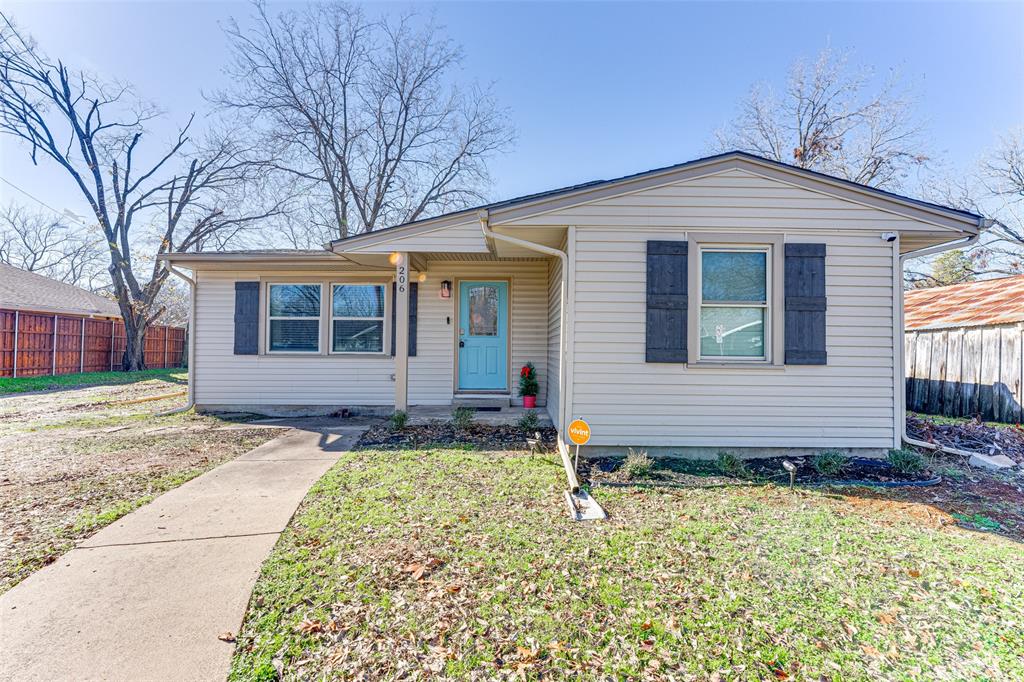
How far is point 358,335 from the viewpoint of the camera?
768cm

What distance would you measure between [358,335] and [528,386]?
3.14 meters

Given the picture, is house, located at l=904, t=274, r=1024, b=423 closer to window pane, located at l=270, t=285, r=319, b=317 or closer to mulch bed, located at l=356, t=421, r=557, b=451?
mulch bed, located at l=356, t=421, r=557, b=451

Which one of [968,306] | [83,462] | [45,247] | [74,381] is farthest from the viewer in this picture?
[45,247]

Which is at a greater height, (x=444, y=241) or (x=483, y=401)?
(x=444, y=241)

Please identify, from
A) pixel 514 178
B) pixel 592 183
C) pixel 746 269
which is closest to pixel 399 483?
pixel 592 183

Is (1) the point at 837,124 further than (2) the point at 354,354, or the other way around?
(1) the point at 837,124

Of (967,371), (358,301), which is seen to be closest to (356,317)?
(358,301)

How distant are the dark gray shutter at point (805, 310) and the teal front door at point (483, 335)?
4.19 m

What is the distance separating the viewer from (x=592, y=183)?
4.74 m

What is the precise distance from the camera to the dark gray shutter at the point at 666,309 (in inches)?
185

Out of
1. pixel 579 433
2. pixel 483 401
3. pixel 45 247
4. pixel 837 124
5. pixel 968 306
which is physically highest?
pixel 837 124

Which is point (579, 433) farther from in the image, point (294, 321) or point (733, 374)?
point (294, 321)

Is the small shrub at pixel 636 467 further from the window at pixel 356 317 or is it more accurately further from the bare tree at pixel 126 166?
the bare tree at pixel 126 166

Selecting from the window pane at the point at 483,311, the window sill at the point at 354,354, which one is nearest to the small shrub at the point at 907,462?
the window pane at the point at 483,311
